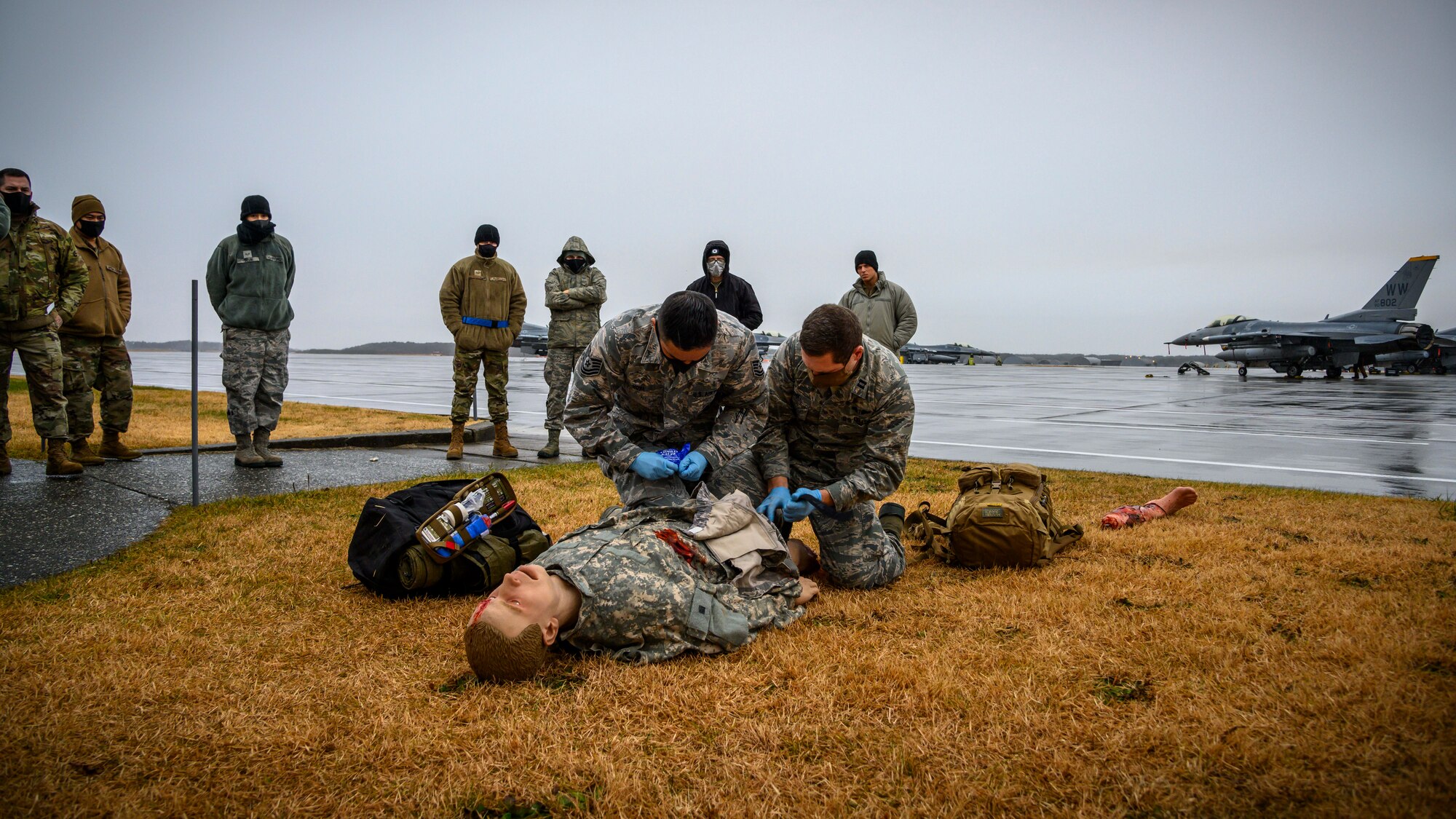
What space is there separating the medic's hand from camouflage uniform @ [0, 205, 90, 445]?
616 centimetres

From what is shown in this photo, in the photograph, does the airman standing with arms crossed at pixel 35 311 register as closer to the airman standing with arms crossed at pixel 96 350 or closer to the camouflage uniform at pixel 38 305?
the camouflage uniform at pixel 38 305

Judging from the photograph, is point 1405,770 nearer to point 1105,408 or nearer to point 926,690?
point 926,690

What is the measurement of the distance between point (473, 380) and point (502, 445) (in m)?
0.73

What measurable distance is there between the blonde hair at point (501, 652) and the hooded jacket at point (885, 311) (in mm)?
7110

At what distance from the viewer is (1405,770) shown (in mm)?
2117

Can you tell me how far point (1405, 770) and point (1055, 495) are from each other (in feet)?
14.0

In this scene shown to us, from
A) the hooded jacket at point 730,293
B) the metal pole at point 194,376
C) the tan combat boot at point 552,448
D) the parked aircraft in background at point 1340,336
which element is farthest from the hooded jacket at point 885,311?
the parked aircraft in background at point 1340,336

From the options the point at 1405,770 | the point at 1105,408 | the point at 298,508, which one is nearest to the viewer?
the point at 1405,770

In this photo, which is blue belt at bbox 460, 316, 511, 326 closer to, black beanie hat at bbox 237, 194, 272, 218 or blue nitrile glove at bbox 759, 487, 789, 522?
black beanie hat at bbox 237, 194, 272, 218

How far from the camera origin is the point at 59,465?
647 centimetres

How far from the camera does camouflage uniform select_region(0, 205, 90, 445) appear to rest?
249 inches

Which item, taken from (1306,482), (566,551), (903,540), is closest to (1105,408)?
(1306,482)

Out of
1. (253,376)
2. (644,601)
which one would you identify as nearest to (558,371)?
(253,376)

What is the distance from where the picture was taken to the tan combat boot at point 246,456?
7.30 meters
